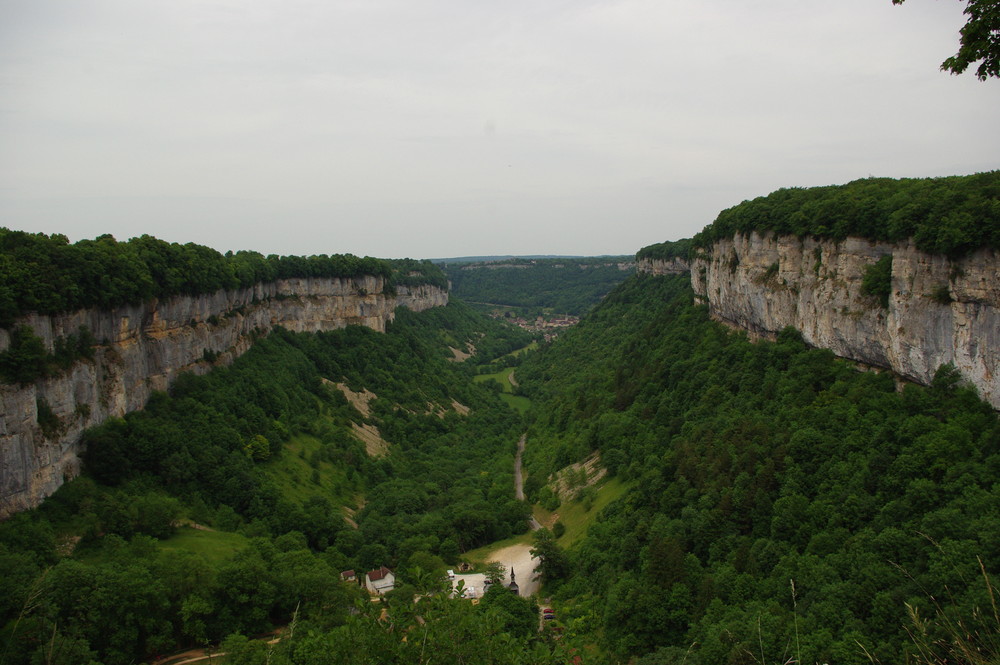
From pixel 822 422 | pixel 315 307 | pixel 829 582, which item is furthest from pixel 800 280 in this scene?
pixel 315 307

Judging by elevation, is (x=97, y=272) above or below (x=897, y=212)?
below

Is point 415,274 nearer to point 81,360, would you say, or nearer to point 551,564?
point 551,564

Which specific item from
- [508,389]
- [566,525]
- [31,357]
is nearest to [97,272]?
[31,357]

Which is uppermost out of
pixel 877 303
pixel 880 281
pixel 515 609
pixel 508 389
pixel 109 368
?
pixel 880 281

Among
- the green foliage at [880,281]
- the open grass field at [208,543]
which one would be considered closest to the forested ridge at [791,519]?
the green foliage at [880,281]

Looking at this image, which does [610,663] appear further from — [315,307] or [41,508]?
[315,307]

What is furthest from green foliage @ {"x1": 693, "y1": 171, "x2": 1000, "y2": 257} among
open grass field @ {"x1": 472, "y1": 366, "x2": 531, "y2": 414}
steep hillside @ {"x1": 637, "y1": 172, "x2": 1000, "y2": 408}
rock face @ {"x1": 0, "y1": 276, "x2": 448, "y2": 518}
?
open grass field @ {"x1": 472, "y1": 366, "x2": 531, "y2": 414}

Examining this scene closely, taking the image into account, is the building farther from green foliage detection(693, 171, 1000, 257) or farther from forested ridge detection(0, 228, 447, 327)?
green foliage detection(693, 171, 1000, 257)
